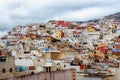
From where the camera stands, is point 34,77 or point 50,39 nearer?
point 34,77

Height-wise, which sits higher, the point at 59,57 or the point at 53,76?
the point at 53,76

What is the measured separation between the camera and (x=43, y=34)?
10888 centimetres

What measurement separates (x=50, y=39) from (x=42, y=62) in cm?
5008

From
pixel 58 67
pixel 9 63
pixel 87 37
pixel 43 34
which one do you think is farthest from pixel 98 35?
pixel 9 63

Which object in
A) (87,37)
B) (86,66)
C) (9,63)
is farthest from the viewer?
(87,37)

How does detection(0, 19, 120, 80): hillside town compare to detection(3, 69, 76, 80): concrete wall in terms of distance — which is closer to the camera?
detection(3, 69, 76, 80): concrete wall

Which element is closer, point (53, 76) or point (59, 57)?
point (53, 76)

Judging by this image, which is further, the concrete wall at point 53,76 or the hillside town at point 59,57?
the hillside town at point 59,57

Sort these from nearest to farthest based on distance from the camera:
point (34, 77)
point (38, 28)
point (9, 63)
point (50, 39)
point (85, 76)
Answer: point (34, 77)
point (9, 63)
point (85, 76)
point (50, 39)
point (38, 28)

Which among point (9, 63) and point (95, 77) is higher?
point (9, 63)

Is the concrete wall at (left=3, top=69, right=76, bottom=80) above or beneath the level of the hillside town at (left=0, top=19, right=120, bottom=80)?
above

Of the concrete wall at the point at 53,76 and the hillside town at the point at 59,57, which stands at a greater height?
the concrete wall at the point at 53,76

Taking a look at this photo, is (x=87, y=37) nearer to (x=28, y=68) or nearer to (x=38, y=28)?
(x=38, y=28)

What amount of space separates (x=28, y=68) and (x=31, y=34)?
65.4m
